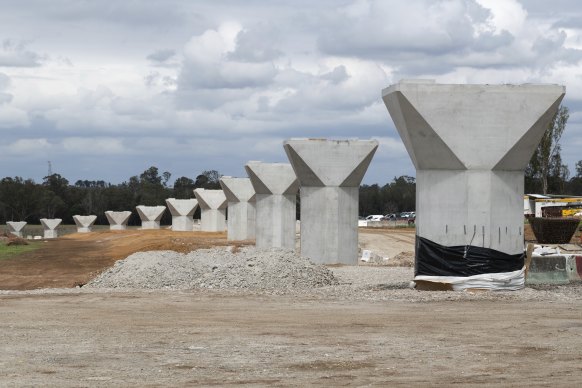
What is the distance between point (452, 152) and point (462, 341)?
7927 mm

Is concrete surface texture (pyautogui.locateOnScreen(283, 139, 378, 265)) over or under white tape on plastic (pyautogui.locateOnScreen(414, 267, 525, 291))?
over

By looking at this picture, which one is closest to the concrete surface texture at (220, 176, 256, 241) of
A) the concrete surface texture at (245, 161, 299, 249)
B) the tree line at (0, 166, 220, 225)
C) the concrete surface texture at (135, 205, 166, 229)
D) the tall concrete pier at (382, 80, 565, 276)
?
the concrete surface texture at (245, 161, 299, 249)

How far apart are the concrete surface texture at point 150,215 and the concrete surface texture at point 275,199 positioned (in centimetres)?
6039

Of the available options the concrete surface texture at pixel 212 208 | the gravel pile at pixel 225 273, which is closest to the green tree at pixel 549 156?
the concrete surface texture at pixel 212 208

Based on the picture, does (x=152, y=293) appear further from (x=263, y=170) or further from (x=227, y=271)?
(x=263, y=170)

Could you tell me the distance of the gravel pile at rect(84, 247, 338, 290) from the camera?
27359 millimetres

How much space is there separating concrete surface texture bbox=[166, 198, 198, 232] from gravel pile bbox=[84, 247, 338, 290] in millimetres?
67260

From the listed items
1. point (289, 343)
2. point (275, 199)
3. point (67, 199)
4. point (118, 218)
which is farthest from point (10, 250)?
point (67, 199)

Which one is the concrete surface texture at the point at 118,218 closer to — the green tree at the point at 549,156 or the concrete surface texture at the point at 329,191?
the green tree at the point at 549,156

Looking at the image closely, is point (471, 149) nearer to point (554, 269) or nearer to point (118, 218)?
point (554, 269)

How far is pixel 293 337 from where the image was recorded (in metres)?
16.7

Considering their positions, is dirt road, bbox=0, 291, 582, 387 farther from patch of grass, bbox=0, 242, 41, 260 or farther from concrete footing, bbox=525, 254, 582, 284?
patch of grass, bbox=0, 242, 41, 260

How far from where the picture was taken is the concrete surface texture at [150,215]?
4313 inches

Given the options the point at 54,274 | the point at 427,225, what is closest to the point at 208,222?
the point at 54,274
